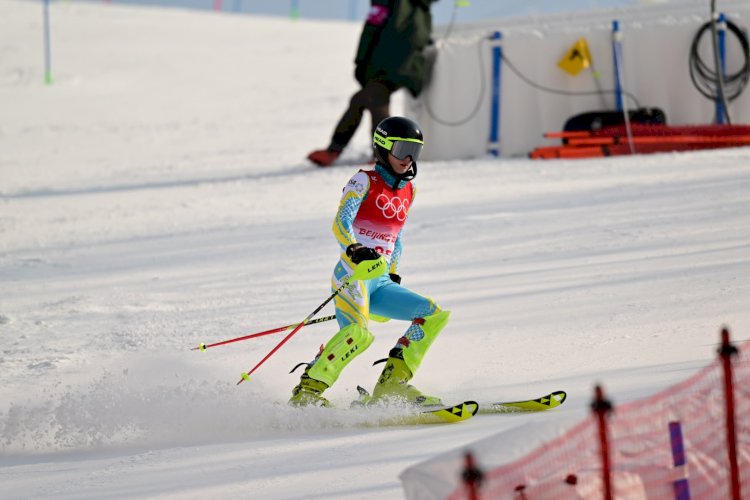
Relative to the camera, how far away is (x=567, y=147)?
12422 mm

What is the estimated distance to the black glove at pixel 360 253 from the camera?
5.02m

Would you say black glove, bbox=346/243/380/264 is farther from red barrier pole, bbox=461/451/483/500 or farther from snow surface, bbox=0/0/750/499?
red barrier pole, bbox=461/451/483/500

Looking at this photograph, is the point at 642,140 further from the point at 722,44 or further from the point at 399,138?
the point at 399,138

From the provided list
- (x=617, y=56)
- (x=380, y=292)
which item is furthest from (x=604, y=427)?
(x=617, y=56)

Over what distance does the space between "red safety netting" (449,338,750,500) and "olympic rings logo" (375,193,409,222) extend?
240cm

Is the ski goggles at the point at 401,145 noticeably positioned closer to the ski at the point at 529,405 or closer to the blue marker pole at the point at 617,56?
the ski at the point at 529,405

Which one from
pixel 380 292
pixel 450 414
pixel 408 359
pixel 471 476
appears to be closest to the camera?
pixel 471 476

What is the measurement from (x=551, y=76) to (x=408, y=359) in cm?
823

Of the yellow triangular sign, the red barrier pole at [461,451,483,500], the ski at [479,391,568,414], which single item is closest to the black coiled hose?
the yellow triangular sign

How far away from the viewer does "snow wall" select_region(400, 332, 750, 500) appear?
269 centimetres

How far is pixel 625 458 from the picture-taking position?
2.88 metres

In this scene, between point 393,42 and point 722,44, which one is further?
point 393,42

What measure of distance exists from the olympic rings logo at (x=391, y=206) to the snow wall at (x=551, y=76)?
7.37 meters

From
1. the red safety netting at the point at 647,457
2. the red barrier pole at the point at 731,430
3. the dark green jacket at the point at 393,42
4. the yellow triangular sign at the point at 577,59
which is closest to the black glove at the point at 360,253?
the red safety netting at the point at 647,457
